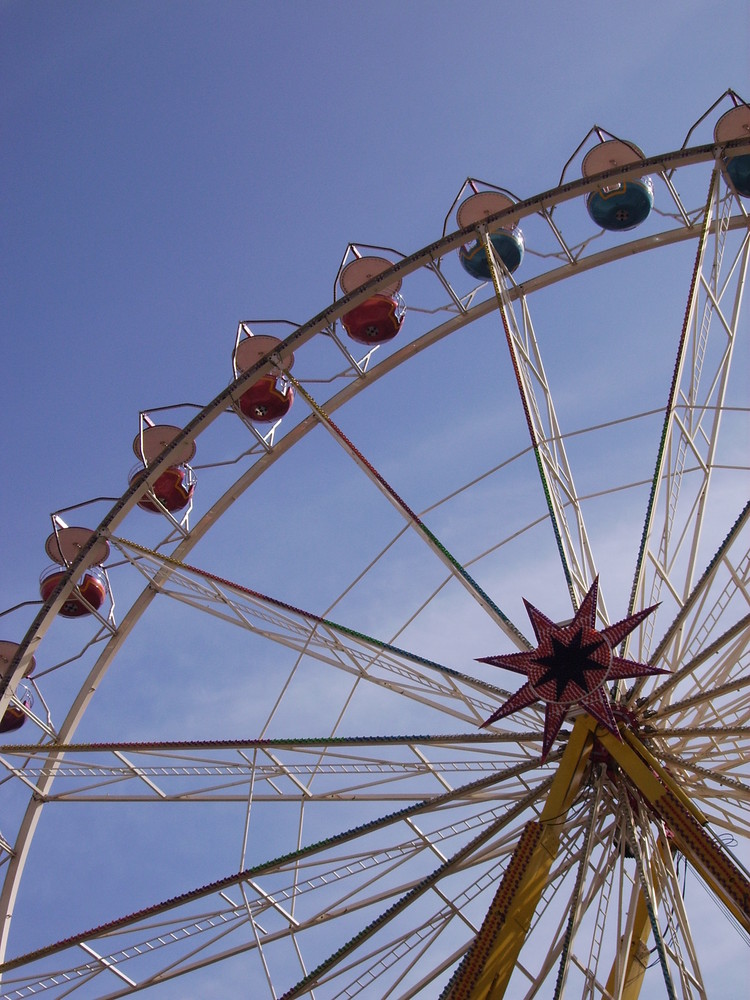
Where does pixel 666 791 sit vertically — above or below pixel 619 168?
below

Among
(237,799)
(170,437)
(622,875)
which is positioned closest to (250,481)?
(170,437)

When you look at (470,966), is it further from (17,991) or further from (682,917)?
(17,991)

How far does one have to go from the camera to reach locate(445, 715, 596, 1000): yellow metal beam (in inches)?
388

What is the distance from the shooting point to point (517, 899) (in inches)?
403

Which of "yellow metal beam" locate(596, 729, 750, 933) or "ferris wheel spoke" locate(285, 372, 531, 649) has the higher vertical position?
"ferris wheel spoke" locate(285, 372, 531, 649)

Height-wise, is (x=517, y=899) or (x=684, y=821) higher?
(x=517, y=899)

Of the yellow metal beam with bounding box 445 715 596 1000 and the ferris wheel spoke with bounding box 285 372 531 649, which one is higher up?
the ferris wheel spoke with bounding box 285 372 531 649

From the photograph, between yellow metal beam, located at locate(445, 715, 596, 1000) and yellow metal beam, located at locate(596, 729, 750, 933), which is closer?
yellow metal beam, located at locate(596, 729, 750, 933)

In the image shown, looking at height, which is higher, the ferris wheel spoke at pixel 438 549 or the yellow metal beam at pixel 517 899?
the ferris wheel spoke at pixel 438 549

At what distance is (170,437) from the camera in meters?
17.2

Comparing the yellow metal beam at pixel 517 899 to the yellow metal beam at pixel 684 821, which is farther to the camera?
the yellow metal beam at pixel 517 899

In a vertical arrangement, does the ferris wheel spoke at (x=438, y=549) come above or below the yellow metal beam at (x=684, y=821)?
above

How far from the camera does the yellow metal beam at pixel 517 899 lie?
32.4 ft

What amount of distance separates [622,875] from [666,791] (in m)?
1.81
